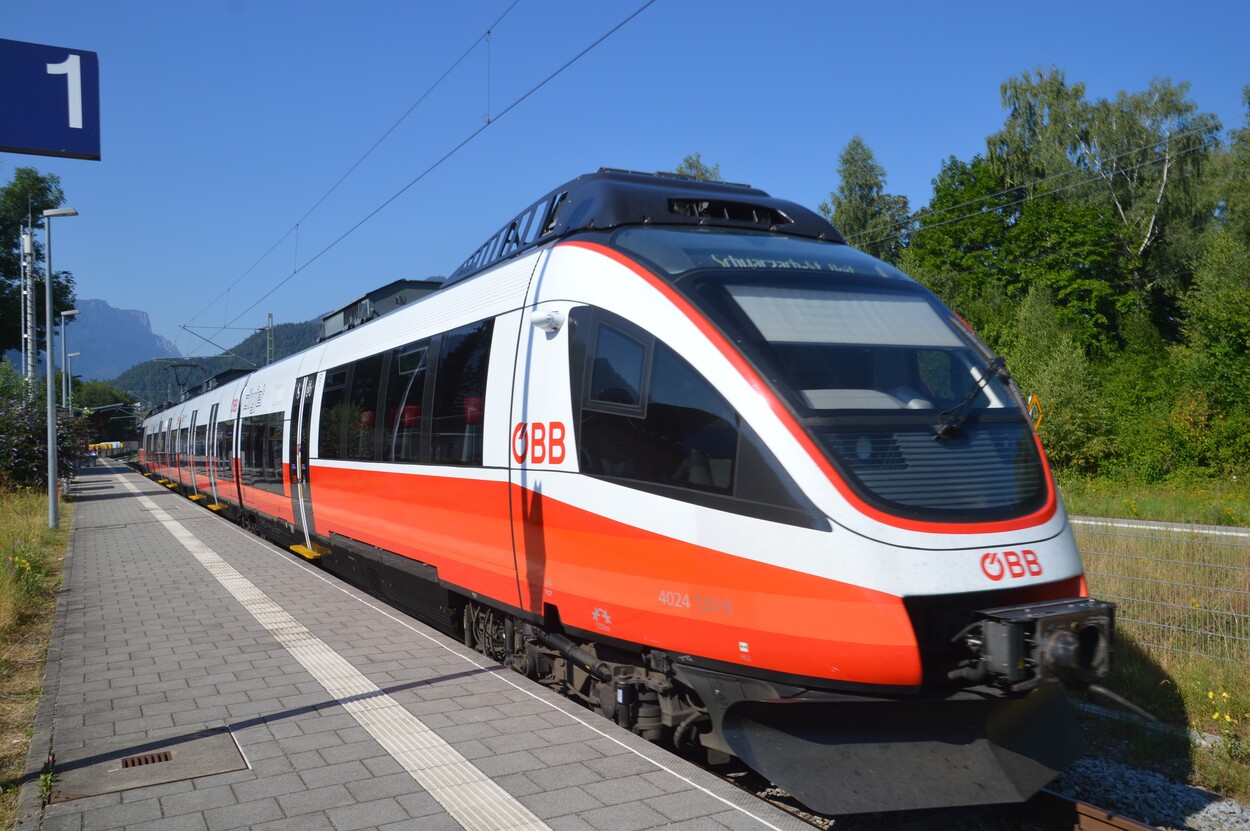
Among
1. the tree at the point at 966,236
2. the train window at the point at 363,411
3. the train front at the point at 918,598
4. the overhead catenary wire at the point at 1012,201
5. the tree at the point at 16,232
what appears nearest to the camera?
the train front at the point at 918,598

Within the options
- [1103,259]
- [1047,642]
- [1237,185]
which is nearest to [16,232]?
[1103,259]

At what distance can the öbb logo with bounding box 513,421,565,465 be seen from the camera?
592 cm

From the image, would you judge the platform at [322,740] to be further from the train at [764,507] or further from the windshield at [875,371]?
the windshield at [875,371]

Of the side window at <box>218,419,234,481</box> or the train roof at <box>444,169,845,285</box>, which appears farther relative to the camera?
the side window at <box>218,419,234,481</box>

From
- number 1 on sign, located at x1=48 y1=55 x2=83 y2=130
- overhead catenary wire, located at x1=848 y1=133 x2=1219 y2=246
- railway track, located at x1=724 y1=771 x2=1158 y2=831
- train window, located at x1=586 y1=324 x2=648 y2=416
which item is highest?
overhead catenary wire, located at x1=848 y1=133 x2=1219 y2=246

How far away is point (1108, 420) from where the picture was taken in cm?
3077

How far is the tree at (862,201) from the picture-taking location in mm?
45344

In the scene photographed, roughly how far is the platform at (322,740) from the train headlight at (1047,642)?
1.15 meters

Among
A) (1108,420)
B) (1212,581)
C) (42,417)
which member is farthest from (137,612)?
(1108,420)

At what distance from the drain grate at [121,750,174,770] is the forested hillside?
96.7 ft

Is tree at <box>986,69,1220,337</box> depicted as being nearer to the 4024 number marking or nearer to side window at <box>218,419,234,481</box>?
side window at <box>218,419,234,481</box>

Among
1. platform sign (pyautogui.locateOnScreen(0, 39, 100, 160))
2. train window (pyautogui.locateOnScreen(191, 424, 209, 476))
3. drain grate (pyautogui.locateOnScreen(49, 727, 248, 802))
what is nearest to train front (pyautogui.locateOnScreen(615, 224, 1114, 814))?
drain grate (pyautogui.locateOnScreen(49, 727, 248, 802))

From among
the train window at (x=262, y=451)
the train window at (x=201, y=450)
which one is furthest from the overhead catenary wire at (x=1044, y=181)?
the train window at (x=262, y=451)

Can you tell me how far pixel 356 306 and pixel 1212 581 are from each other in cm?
996
